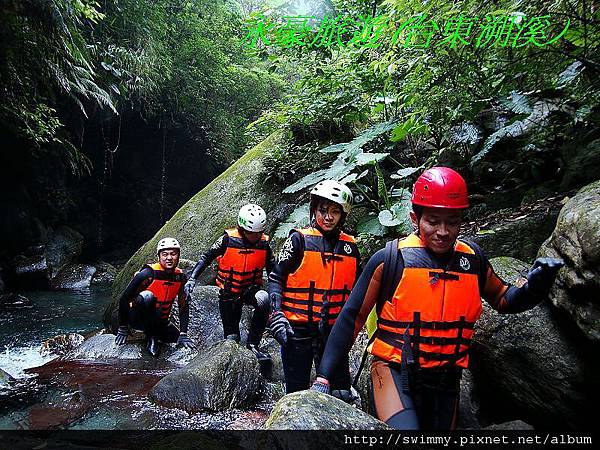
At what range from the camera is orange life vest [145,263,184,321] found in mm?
6219

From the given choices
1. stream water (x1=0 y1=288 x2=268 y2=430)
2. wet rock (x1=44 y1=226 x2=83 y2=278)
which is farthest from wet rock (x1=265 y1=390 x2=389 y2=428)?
wet rock (x1=44 y1=226 x2=83 y2=278)

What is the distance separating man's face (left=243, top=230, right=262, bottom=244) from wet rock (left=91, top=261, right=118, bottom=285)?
38.4 feet

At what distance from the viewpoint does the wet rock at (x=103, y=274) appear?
15.6m

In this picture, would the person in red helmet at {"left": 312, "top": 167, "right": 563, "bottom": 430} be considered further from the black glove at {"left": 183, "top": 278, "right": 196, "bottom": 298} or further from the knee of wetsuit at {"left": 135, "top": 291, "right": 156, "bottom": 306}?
the knee of wetsuit at {"left": 135, "top": 291, "right": 156, "bottom": 306}

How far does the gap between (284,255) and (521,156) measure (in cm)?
375

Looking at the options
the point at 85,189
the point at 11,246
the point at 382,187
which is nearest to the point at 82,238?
the point at 85,189

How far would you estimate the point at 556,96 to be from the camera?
5.17 meters

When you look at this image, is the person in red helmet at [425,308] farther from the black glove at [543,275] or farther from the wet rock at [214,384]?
the wet rock at [214,384]

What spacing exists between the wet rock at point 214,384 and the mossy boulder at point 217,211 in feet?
13.5

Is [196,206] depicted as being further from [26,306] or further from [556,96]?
[556,96]

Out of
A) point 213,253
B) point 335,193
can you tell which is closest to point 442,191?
point 335,193

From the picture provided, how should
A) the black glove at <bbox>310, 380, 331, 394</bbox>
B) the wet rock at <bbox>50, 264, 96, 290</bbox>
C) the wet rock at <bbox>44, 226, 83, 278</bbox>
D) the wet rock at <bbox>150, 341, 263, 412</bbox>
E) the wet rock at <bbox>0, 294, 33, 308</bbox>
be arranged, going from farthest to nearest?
1. the wet rock at <bbox>44, 226, 83, 278</bbox>
2. the wet rock at <bbox>50, 264, 96, 290</bbox>
3. the wet rock at <bbox>0, 294, 33, 308</bbox>
4. the wet rock at <bbox>150, 341, 263, 412</bbox>
5. the black glove at <bbox>310, 380, 331, 394</bbox>

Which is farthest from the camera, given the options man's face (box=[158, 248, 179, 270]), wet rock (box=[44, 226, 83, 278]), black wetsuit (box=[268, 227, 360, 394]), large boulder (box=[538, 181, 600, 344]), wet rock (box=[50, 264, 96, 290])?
wet rock (box=[44, 226, 83, 278])

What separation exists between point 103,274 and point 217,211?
28.8ft
